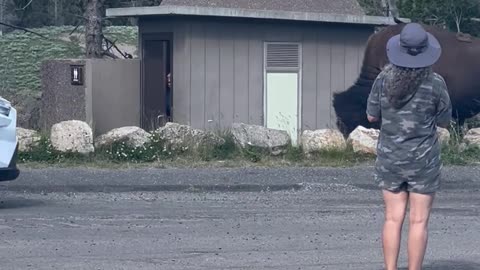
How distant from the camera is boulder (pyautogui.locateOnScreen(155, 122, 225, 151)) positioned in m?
16.7

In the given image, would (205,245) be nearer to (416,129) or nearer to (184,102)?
(416,129)

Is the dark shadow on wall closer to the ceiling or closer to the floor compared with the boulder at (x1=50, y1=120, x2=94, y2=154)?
closer to the floor

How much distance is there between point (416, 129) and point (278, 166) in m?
8.82

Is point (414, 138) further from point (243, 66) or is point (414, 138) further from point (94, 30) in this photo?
point (94, 30)

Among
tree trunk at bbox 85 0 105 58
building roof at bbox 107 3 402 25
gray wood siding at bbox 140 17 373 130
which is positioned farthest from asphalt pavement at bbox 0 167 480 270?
tree trunk at bbox 85 0 105 58

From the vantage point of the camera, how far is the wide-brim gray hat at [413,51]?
7.38 meters

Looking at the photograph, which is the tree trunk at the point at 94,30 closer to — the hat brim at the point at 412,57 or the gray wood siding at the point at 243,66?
the gray wood siding at the point at 243,66

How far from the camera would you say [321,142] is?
1678cm

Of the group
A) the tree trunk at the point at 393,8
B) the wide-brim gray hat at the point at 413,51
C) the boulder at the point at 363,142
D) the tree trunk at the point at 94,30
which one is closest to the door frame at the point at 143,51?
the tree trunk at the point at 94,30

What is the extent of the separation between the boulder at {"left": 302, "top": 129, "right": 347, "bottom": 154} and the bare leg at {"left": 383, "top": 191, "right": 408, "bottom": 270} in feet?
30.2

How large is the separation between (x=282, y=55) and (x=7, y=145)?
8.70 metres

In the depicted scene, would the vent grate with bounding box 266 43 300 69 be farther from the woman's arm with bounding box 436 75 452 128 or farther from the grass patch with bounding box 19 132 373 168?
the woman's arm with bounding box 436 75 452 128

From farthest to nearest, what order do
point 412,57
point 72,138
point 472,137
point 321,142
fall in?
point 472,137 → point 321,142 → point 72,138 → point 412,57

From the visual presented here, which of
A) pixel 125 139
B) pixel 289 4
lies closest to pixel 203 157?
pixel 125 139
